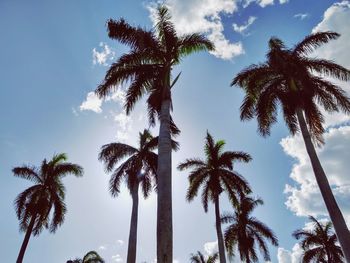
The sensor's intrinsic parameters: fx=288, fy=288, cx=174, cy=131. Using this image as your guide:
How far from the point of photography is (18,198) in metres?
22.8

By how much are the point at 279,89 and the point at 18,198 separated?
20905mm

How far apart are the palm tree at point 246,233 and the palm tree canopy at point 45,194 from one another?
49.7 feet

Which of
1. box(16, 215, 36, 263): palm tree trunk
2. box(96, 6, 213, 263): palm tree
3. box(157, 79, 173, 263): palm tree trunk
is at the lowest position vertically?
box(157, 79, 173, 263): palm tree trunk

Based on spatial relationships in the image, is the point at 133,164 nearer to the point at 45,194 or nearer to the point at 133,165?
the point at 133,165

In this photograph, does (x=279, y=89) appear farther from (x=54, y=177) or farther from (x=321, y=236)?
(x=321, y=236)

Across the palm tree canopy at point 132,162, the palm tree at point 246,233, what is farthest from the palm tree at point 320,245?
the palm tree canopy at point 132,162

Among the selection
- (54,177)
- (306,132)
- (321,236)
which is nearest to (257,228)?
(321,236)

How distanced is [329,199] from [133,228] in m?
12.5

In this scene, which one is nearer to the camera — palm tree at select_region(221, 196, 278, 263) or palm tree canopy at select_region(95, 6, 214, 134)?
palm tree canopy at select_region(95, 6, 214, 134)

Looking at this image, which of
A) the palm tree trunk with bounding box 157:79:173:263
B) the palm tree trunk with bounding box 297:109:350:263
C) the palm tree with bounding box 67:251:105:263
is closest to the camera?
the palm tree trunk with bounding box 157:79:173:263

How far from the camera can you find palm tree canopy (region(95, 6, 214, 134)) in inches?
528

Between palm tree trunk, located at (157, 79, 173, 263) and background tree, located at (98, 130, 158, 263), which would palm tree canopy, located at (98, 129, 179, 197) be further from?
palm tree trunk, located at (157, 79, 173, 263)

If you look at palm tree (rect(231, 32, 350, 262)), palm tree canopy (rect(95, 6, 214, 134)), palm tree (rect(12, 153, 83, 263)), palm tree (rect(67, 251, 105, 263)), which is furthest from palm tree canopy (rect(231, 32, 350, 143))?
palm tree (rect(67, 251, 105, 263))

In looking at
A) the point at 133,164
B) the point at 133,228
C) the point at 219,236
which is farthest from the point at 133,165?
the point at 219,236
